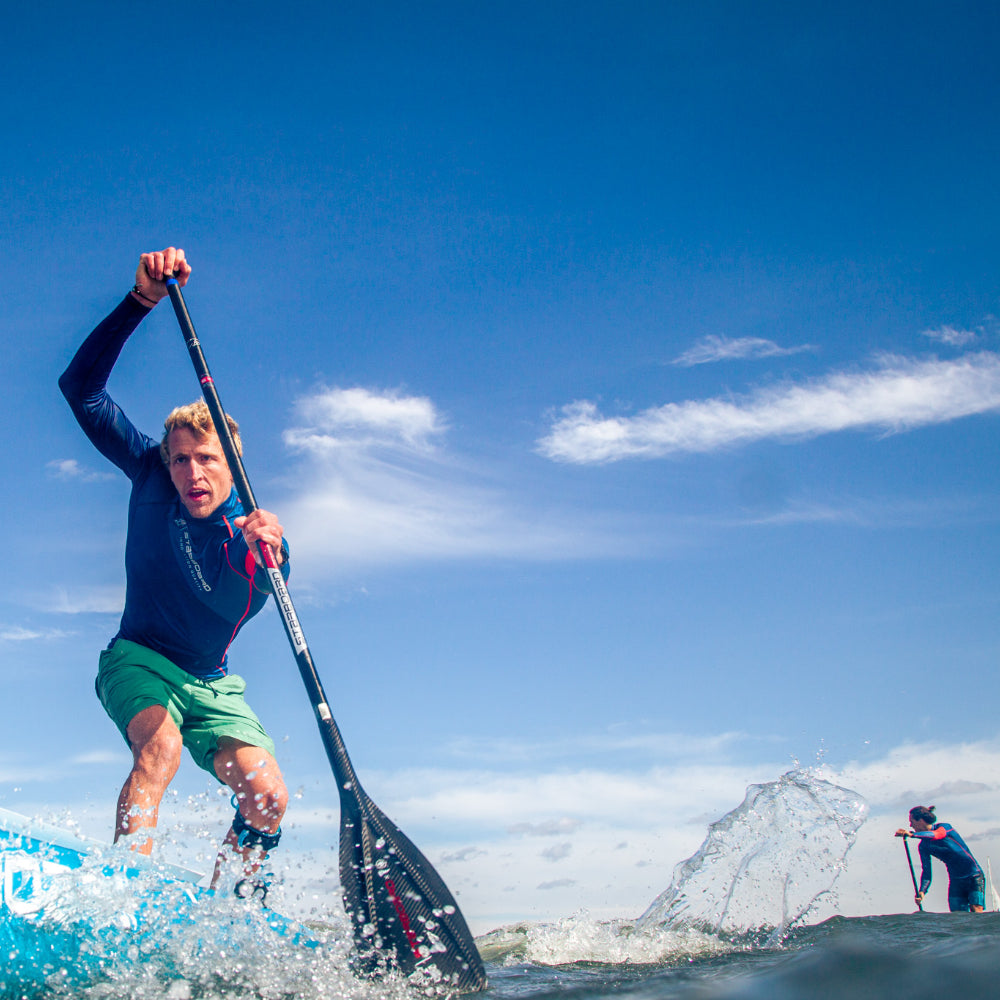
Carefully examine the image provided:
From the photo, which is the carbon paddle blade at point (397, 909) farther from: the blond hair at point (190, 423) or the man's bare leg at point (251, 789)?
the blond hair at point (190, 423)

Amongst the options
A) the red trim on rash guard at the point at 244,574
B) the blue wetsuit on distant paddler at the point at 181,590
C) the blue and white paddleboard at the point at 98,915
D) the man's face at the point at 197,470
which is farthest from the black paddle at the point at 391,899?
the man's face at the point at 197,470

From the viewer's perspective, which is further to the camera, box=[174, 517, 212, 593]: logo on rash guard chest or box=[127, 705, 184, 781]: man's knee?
box=[174, 517, 212, 593]: logo on rash guard chest

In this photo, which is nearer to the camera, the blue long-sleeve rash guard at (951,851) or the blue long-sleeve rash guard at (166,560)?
the blue long-sleeve rash guard at (166,560)

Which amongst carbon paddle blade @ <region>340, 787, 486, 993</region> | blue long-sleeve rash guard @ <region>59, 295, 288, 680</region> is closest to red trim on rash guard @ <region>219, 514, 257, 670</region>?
blue long-sleeve rash guard @ <region>59, 295, 288, 680</region>

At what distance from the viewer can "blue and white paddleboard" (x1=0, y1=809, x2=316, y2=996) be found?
9.58 feet

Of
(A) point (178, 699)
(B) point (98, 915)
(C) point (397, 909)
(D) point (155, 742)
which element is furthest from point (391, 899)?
(A) point (178, 699)

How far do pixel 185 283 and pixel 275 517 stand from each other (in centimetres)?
152

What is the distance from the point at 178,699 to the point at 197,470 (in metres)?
1.19

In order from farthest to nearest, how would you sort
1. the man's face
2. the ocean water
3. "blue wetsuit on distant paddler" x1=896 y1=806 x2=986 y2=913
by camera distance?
"blue wetsuit on distant paddler" x1=896 y1=806 x2=986 y2=913, the man's face, the ocean water

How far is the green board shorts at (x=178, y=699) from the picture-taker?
12.4ft

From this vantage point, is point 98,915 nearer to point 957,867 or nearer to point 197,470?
point 197,470

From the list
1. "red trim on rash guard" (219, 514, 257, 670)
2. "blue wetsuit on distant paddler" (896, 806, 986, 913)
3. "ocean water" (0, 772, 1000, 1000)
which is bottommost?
"blue wetsuit on distant paddler" (896, 806, 986, 913)

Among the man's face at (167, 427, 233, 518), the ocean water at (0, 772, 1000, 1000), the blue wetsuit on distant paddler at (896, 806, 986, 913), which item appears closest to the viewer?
the ocean water at (0, 772, 1000, 1000)

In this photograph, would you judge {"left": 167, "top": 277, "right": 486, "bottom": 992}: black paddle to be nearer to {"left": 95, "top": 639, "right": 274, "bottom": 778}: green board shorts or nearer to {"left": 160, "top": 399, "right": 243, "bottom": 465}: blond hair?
{"left": 95, "top": 639, "right": 274, "bottom": 778}: green board shorts
